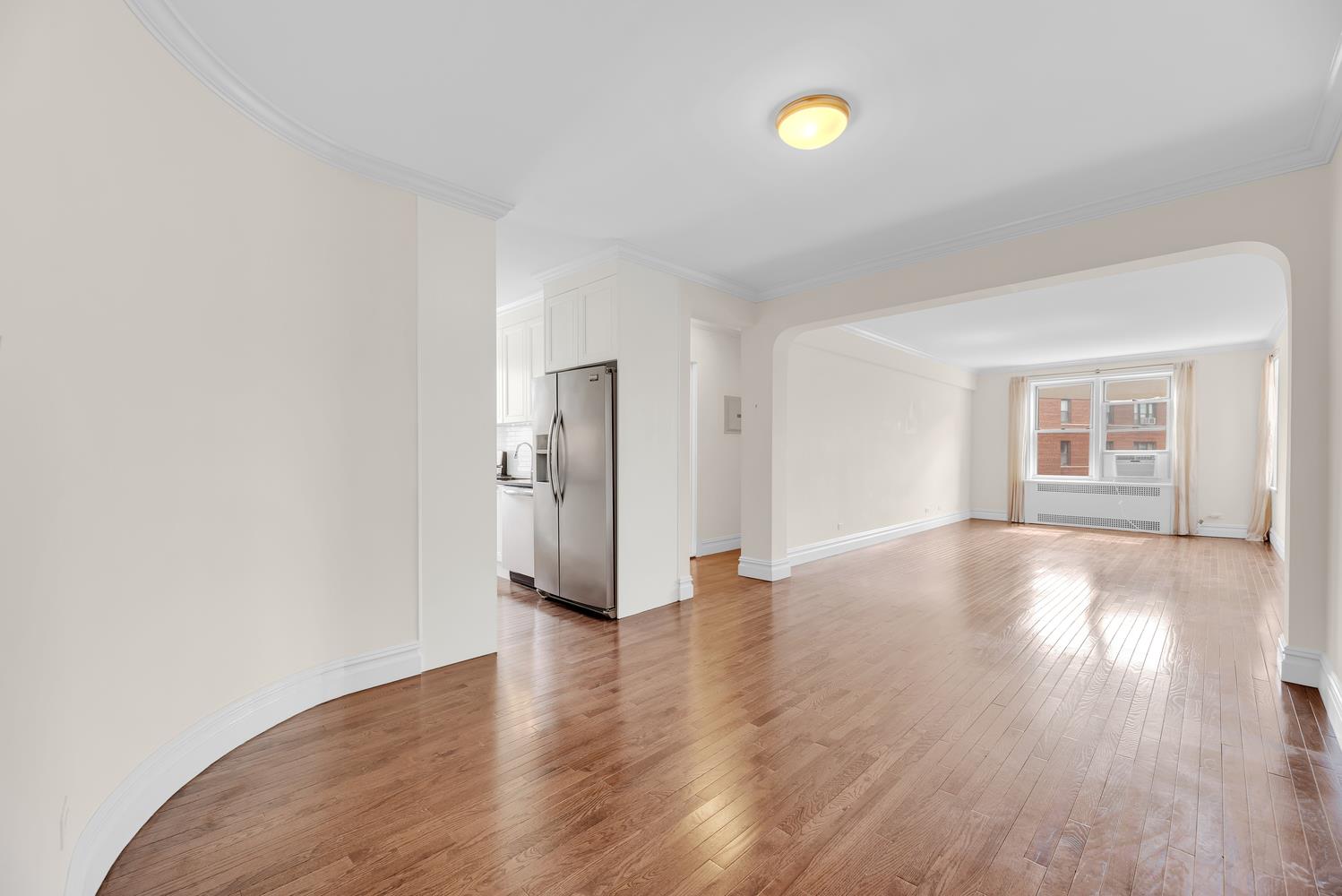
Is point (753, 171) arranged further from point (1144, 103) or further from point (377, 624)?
point (377, 624)

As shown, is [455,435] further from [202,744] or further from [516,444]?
[516,444]

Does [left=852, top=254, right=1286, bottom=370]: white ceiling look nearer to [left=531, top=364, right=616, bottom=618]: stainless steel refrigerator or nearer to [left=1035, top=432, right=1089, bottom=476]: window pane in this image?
[left=1035, top=432, right=1089, bottom=476]: window pane

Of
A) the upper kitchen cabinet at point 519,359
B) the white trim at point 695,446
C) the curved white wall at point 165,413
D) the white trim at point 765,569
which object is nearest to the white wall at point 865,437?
the white trim at point 765,569

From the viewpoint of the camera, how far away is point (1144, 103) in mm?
2416

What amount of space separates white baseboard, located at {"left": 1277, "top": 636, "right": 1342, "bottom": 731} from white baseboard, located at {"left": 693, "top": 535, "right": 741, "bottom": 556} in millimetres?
4696

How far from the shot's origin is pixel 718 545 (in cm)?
694

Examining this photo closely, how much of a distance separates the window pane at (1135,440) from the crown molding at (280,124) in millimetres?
10146

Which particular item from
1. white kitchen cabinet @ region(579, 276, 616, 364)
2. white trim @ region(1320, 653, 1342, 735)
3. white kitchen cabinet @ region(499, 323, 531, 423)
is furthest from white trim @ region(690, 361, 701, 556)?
white trim @ region(1320, 653, 1342, 735)

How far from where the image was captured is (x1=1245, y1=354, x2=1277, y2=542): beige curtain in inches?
292

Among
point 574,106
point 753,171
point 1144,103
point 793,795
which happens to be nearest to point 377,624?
point 793,795

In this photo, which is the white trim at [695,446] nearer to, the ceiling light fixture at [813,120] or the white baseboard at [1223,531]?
the ceiling light fixture at [813,120]

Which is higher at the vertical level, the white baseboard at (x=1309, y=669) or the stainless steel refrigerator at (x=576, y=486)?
the stainless steel refrigerator at (x=576, y=486)

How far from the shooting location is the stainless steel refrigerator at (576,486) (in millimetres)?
4180

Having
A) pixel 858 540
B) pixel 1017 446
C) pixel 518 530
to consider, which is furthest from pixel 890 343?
pixel 518 530
